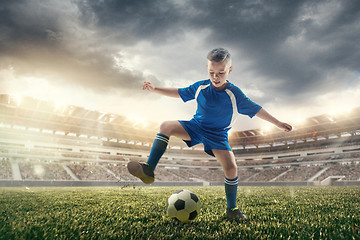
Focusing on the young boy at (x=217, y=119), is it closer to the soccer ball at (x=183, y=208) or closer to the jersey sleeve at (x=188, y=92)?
the jersey sleeve at (x=188, y=92)

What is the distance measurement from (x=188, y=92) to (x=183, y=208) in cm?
183

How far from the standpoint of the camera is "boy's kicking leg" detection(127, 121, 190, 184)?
2785 millimetres

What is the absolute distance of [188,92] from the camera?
369 cm

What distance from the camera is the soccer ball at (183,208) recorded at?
266 cm

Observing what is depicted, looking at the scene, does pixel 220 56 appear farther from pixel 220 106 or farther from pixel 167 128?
pixel 167 128

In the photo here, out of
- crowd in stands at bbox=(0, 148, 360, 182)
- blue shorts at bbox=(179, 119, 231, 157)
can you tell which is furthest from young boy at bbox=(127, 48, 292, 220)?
crowd in stands at bbox=(0, 148, 360, 182)

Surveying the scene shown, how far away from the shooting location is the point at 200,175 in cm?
3831

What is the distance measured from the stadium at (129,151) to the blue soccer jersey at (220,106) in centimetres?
1825

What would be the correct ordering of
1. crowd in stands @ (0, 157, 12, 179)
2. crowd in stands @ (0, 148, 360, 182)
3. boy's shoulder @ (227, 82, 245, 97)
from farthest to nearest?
crowd in stands @ (0, 148, 360, 182) < crowd in stands @ (0, 157, 12, 179) < boy's shoulder @ (227, 82, 245, 97)

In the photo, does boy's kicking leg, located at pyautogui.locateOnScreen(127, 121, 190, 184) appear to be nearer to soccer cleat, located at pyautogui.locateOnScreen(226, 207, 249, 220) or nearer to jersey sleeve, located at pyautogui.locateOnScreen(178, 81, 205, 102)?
jersey sleeve, located at pyautogui.locateOnScreen(178, 81, 205, 102)

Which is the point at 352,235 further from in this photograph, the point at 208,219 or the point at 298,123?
the point at 298,123

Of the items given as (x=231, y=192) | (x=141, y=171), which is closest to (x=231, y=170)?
(x=231, y=192)

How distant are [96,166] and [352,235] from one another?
31419 mm

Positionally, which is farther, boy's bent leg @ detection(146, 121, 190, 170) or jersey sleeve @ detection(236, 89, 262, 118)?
jersey sleeve @ detection(236, 89, 262, 118)
